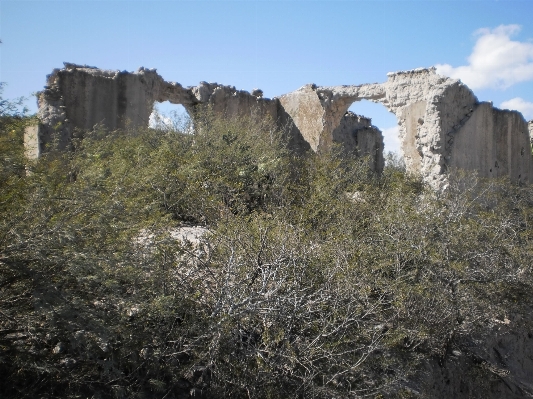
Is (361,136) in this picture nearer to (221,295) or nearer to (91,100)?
(91,100)

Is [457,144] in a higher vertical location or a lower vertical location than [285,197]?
higher

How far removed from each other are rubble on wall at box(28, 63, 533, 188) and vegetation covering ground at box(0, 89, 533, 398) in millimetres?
4915

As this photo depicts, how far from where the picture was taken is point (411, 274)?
6.11m

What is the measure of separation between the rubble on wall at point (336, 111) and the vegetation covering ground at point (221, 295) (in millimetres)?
4915

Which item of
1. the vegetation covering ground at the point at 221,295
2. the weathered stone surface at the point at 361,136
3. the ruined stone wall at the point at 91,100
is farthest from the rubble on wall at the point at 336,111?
the vegetation covering ground at the point at 221,295

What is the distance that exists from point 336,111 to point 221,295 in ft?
37.5

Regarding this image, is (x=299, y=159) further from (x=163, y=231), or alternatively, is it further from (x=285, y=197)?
(x=163, y=231)

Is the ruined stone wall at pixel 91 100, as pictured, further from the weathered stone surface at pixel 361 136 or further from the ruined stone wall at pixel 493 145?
the weathered stone surface at pixel 361 136

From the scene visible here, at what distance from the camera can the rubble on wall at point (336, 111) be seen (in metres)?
11.6

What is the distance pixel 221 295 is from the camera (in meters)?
4.54

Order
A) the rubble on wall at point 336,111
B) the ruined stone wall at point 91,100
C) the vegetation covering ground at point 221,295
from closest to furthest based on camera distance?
the vegetation covering ground at point 221,295
the ruined stone wall at point 91,100
the rubble on wall at point 336,111

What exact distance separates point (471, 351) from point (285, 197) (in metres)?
2.99

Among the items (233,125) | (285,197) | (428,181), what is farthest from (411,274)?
(428,181)

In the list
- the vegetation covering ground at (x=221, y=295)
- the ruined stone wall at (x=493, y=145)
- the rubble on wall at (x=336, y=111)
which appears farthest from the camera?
the ruined stone wall at (x=493, y=145)
